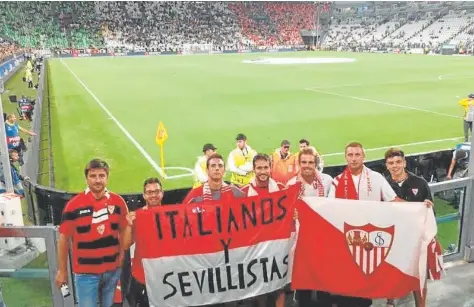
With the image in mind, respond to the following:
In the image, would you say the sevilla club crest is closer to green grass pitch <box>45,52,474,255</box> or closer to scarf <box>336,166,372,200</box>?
scarf <box>336,166,372,200</box>

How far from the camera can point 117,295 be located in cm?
557

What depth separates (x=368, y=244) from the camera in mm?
5152

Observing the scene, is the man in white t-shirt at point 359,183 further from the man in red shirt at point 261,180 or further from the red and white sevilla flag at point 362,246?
the man in red shirt at point 261,180

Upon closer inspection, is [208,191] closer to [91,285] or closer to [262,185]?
[262,185]

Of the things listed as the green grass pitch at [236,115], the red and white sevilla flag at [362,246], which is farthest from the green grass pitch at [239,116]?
the red and white sevilla flag at [362,246]

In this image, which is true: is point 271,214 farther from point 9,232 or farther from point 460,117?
point 460,117

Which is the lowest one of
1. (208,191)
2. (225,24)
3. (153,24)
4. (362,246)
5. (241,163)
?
(362,246)

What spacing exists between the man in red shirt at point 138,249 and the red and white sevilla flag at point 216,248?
8 cm

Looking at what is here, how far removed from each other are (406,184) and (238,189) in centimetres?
200

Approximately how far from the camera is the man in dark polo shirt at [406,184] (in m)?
5.32

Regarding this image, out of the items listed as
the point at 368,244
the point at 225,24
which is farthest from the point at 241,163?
the point at 225,24

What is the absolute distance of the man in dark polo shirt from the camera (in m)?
5.32

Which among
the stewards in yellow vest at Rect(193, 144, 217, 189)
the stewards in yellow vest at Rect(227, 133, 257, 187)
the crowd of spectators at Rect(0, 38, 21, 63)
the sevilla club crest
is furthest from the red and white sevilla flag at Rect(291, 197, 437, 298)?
the crowd of spectators at Rect(0, 38, 21, 63)

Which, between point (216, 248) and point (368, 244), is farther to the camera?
point (368, 244)
